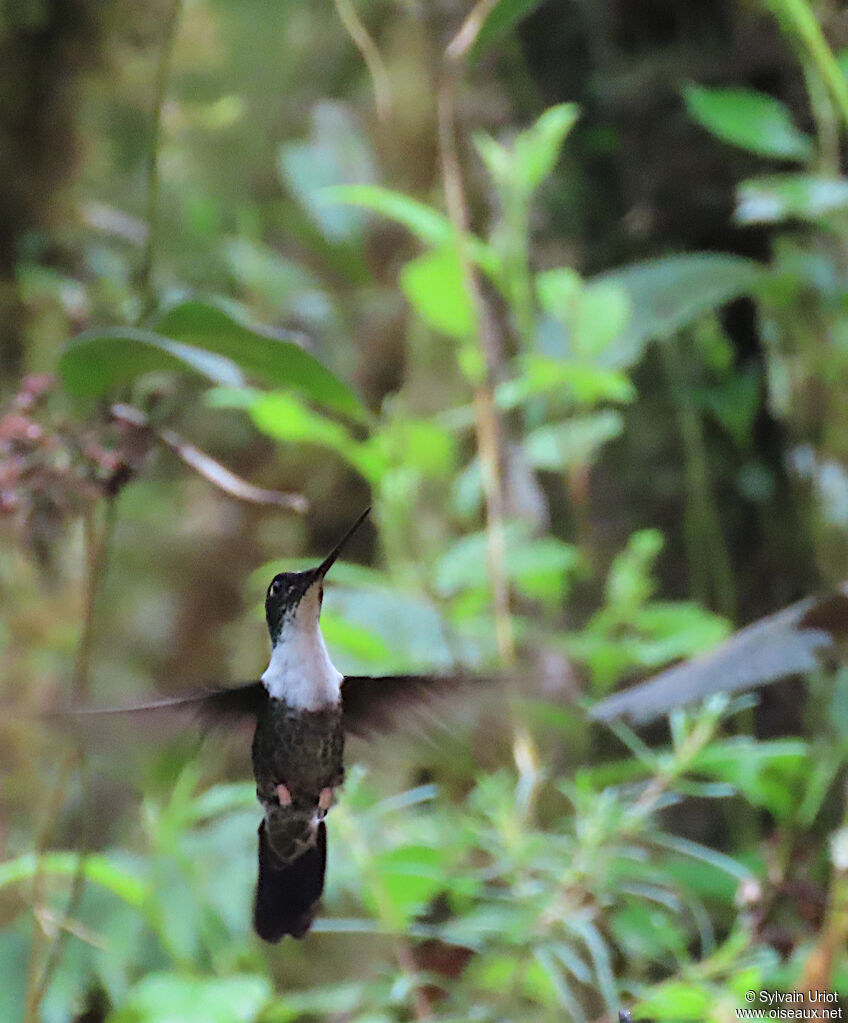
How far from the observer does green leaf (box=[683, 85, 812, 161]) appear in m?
1.33

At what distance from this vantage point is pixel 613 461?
1.77m

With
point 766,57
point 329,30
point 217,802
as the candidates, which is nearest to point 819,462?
point 766,57

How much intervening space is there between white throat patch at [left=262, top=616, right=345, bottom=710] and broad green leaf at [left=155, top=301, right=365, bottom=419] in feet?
0.63

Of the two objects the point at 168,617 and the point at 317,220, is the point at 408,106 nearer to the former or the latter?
the point at 317,220

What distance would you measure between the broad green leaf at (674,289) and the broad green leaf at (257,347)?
66cm

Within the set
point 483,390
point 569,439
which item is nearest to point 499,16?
point 483,390

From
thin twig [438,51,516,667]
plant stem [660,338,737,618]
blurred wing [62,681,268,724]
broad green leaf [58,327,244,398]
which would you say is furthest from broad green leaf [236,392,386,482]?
plant stem [660,338,737,618]

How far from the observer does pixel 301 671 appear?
26.7 inches

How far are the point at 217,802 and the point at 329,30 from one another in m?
2.23

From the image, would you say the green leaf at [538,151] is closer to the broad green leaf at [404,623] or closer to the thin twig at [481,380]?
the thin twig at [481,380]

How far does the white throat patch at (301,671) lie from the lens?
66 centimetres

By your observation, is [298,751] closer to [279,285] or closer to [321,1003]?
[321,1003]

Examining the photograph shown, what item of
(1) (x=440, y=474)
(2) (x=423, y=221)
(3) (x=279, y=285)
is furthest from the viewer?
(3) (x=279, y=285)

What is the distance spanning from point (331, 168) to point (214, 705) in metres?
1.48
